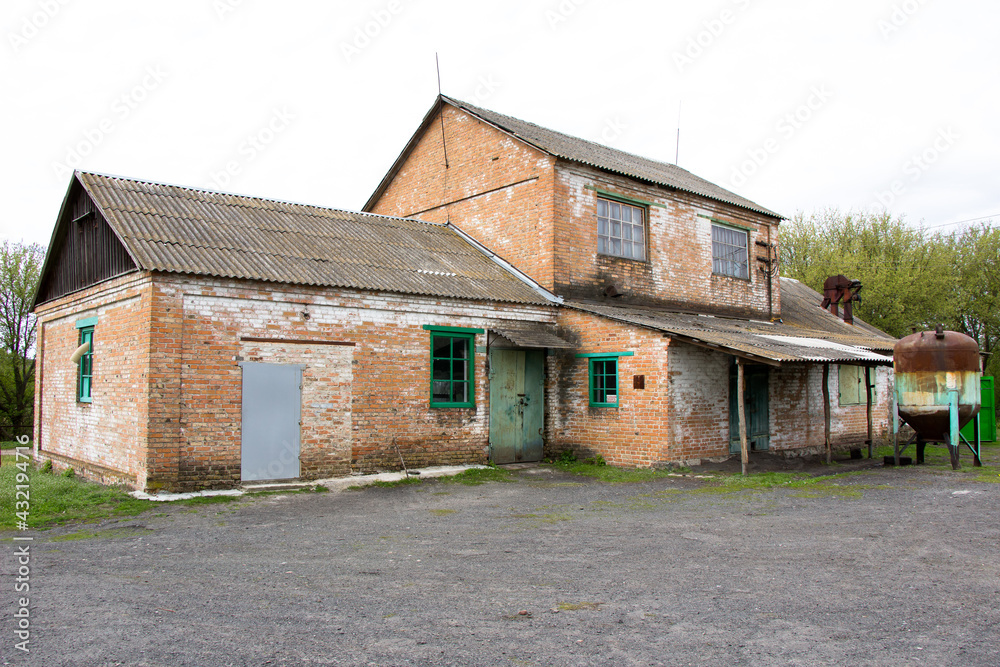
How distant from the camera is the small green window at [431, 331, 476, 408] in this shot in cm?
1221

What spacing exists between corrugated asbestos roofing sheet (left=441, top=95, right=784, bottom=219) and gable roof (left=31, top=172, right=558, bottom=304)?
2.72 metres

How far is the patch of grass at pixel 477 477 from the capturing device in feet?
36.9

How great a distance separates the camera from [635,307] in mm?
15000

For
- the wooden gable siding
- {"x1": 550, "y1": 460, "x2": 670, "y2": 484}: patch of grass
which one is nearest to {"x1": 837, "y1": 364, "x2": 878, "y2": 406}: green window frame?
{"x1": 550, "y1": 460, "x2": 670, "y2": 484}: patch of grass

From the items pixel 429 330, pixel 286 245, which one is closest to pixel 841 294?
pixel 429 330

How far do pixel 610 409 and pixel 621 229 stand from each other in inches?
175

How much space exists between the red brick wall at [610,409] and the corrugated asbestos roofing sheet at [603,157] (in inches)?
141

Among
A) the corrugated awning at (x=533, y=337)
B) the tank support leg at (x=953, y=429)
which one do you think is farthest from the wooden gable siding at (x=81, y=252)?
the tank support leg at (x=953, y=429)

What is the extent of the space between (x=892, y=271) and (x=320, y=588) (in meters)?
29.5

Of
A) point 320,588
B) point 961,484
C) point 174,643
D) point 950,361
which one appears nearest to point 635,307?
point 950,361

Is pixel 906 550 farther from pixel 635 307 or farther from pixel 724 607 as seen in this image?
pixel 635 307

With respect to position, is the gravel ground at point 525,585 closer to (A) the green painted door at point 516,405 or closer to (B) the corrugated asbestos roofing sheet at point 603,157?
(A) the green painted door at point 516,405

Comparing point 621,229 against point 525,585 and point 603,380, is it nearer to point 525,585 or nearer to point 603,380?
point 603,380

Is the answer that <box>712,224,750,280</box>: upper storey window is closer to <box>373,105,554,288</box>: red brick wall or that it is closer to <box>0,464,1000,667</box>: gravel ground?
<box>373,105,554,288</box>: red brick wall
